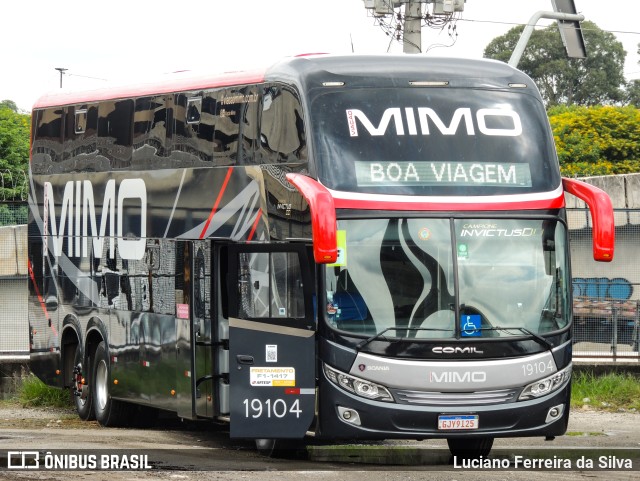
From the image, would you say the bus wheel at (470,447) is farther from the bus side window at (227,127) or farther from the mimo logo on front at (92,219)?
the mimo logo on front at (92,219)

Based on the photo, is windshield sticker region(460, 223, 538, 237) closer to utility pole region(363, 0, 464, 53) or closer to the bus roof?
the bus roof

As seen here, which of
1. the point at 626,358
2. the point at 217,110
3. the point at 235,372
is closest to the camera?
the point at 235,372

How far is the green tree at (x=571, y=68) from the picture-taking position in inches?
3632

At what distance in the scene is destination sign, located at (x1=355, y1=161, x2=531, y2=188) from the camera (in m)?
12.7

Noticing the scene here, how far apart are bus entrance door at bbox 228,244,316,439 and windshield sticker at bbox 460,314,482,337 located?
1.37m

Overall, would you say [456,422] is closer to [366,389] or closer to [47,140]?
[366,389]

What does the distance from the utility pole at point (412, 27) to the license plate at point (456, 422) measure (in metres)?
15.6

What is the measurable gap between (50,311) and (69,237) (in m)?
1.46

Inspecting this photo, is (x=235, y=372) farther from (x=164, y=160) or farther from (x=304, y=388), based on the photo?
(x=164, y=160)

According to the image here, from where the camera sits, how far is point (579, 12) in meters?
22.9

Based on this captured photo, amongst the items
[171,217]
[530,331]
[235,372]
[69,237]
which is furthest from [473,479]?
[69,237]

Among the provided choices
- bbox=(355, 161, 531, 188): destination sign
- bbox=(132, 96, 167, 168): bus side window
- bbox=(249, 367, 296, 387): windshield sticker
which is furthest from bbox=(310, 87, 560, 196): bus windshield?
bbox=(132, 96, 167, 168): bus side window

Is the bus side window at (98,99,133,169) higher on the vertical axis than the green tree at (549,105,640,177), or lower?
higher

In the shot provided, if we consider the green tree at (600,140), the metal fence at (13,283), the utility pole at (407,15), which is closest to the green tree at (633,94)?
the green tree at (600,140)
